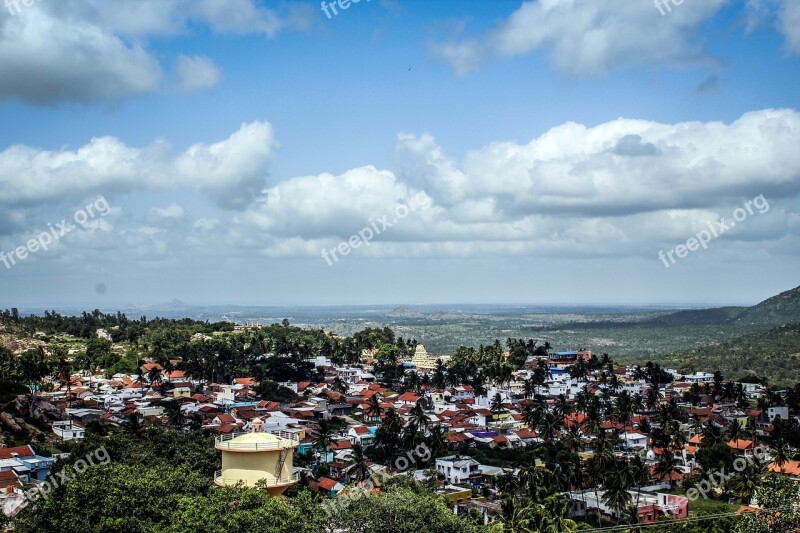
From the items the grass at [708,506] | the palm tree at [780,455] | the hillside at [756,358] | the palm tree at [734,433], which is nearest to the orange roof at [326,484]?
the grass at [708,506]

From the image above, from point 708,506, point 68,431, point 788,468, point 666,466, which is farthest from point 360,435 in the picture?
point 788,468

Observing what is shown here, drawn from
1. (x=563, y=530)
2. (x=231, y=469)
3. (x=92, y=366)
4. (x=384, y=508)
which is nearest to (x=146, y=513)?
(x=231, y=469)

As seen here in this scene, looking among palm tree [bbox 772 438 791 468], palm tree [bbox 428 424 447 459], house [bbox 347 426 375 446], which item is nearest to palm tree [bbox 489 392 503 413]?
house [bbox 347 426 375 446]

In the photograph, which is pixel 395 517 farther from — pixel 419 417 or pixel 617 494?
pixel 419 417

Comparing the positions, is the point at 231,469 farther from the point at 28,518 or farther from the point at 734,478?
the point at 734,478

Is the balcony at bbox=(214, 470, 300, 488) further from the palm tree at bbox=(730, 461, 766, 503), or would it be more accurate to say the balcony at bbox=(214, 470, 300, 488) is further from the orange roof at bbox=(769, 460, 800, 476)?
the orange roof at bbox=(769, 460, 800, 476)
